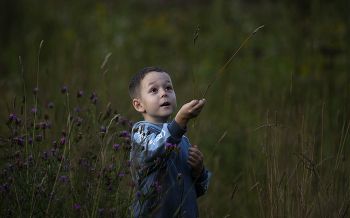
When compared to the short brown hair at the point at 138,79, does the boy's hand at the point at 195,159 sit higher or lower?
lower

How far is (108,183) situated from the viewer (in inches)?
53.4

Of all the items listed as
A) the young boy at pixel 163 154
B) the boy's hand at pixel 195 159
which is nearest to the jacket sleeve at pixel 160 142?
the young boy at pixel 163 154

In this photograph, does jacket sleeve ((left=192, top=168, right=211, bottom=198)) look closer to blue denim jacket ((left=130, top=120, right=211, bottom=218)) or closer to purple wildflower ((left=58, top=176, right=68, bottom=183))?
blue denim jacket ((left=130, top=120, right=211, bottom=218))

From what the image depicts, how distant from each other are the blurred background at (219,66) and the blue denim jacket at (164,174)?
3.93 feet

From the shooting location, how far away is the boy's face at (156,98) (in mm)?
1626

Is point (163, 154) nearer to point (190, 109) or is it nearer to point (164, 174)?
point (164, 174)

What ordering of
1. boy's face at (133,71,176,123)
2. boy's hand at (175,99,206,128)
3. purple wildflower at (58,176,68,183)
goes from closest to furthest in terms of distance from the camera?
boy's hand at (175,99,206,128)
purple wildflower at (58,176,68,183)
boy's face at (133,71,176,123)

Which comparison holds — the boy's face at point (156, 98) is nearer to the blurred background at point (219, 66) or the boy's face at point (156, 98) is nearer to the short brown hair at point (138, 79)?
the short brown hair at point (138, 79)

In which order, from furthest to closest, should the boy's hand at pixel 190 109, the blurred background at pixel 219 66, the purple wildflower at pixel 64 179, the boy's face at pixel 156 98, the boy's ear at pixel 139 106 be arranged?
the blurred background at pixel 219 66, the boy's ear at pixel 139 106, the boy's face at pixel 156 98, the purple wildflower at pixel 64 179, the boy's hand at pixel 190 109

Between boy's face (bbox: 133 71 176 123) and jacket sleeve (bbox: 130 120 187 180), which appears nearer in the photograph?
jacket sleeve (bbox: 130 120 187 180)

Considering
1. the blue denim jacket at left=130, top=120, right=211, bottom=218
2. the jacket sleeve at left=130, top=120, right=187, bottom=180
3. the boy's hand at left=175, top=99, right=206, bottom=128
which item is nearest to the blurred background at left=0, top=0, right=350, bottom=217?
the blue denim jacket at left=130, top=120, right=211, bottom=218

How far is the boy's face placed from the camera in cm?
163

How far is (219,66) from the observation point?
5.48 m

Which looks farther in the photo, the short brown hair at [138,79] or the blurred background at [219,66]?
the blurred background at [219,66]
